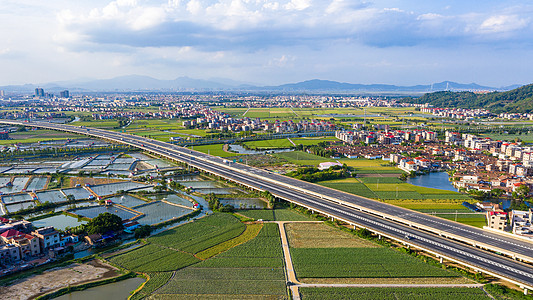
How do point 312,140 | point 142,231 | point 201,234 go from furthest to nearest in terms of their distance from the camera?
point 312,140 → point 201,234 → point 142,231

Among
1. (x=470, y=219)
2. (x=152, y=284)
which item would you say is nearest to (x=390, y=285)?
(x=152, y=284)

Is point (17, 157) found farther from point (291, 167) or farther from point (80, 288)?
point (80, 288)

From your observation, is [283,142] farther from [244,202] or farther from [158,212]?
[158,212]

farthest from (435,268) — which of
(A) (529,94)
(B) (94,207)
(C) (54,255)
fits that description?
(A) (529,94)

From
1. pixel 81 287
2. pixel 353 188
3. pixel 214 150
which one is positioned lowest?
pixel 81 287

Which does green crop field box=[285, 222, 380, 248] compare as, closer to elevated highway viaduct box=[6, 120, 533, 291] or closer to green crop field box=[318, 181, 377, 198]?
elevated highway viaduct box=[6, 120, 533, 291]

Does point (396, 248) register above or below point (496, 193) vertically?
below

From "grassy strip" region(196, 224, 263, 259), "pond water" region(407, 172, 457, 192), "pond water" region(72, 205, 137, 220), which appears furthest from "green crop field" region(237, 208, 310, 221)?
"pond water" region(407, 172, 457, 192)

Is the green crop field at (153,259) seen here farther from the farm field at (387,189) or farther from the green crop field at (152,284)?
the farm field at (387,189)

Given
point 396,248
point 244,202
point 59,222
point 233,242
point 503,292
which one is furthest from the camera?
point 244,202
